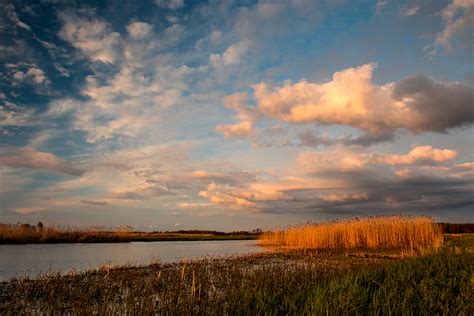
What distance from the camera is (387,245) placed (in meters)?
25.5

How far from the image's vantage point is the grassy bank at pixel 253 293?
6.06 m

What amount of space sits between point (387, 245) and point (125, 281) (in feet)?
70.1

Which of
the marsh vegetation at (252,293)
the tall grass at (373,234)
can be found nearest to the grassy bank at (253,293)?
the marsh vegetation at (252,293)

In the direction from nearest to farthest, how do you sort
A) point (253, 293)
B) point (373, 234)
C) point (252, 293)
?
point (252, 293)
point (253, 293)
point (373, 234)

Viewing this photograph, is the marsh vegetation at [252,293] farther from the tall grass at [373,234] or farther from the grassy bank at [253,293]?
the tall grass at [373,234]

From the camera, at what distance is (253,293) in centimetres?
705

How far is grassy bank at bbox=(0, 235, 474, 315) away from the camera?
6059 mm

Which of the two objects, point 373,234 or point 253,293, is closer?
point 253,293

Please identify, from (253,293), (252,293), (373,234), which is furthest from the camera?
(373,234)

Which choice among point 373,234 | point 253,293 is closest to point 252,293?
point 253,293

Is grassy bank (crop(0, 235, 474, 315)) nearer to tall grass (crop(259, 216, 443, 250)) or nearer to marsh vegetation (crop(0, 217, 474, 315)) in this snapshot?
marsh vegetation (crop(0, 217, 474, 315))

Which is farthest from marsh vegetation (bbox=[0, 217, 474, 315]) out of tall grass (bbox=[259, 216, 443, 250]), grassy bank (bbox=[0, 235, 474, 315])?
tall grass (bbox=[259, 216, 443, 250])

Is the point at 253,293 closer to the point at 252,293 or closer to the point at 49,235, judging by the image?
the point at 252,293

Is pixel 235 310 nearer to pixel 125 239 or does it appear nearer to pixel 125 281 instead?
pixel 125 281
